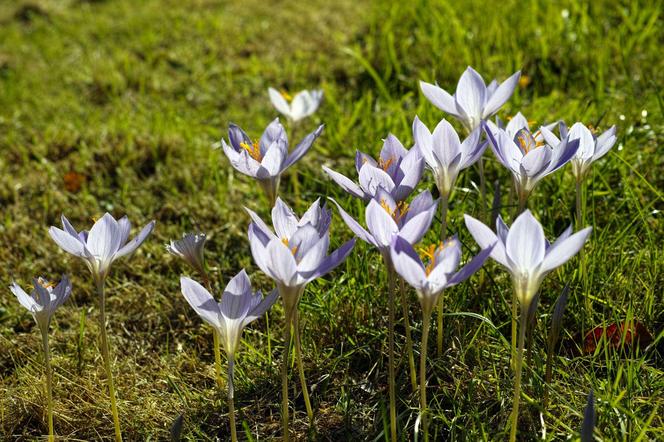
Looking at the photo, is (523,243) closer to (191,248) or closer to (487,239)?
(487,239)

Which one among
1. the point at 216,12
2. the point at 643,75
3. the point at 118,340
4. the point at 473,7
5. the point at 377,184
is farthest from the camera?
the point at 216,12

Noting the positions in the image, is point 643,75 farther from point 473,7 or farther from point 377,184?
point 377,184

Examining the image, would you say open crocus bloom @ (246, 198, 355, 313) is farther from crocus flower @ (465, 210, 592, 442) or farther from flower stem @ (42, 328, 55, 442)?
flower stem @ (42, 328, 55, 442)

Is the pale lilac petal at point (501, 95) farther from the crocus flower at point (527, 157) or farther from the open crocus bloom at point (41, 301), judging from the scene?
the open crocus bloom at point (41, 301)

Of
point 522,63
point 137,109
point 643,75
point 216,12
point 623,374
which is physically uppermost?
point 216,12

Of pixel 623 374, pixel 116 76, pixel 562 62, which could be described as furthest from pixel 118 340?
pixel 562 62

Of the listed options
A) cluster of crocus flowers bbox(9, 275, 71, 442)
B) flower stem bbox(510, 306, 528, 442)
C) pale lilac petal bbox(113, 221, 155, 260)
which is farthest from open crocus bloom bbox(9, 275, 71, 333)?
flower stem bbox(510, 306, 528, 442)

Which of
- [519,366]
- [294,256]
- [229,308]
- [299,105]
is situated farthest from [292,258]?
[299,105]
